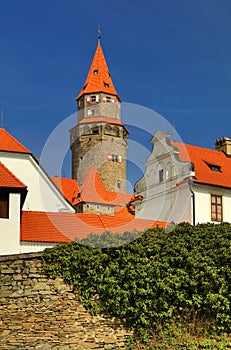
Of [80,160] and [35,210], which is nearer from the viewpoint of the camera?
[35,210]

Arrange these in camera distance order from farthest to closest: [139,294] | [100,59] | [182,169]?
[100,59], [182,169], [139,294]

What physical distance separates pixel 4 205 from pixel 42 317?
7067mm

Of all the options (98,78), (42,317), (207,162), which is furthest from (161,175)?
(98,78)

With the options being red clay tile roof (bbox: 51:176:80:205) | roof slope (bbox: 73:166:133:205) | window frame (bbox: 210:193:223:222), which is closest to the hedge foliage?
window frame (bbox: 210:193:223:222)

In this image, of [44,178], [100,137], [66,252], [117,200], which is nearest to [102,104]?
[100,137]

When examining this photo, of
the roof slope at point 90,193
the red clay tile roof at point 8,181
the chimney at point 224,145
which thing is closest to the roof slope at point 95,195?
the roof slope at point 90,193

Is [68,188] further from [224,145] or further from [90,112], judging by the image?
[224,145]

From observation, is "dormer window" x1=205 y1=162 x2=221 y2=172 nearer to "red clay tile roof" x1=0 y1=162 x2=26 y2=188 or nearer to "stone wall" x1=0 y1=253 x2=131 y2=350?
"red clay tile roof" x1=0 y1=162 x2=26 y2=188

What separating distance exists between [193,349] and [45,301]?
4.01 meters

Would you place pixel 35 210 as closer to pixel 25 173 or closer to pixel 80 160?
pixel 25 173

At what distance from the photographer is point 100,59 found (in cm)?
6394

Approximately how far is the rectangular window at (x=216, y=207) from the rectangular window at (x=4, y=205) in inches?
553

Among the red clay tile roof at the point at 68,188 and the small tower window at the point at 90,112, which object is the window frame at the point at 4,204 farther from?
the small tower window at the point at 90,112

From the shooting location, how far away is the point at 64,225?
72.6ft
